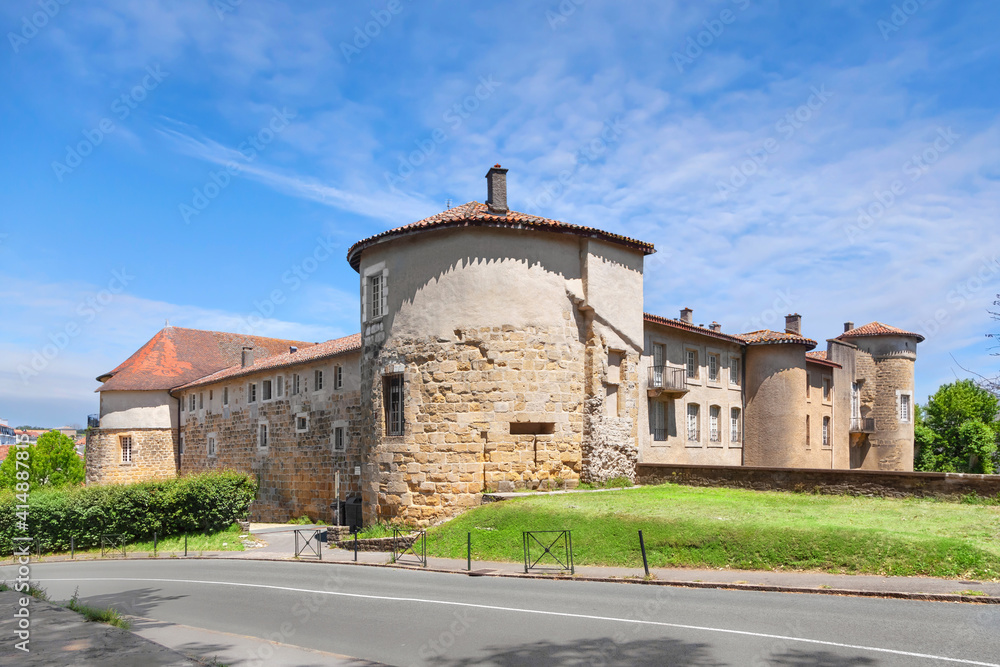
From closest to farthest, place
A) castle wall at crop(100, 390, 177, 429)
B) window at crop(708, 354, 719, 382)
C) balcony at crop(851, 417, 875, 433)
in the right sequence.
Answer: window at crop(708, 354, 719, 382)
balcony at crop(851, 417, 875, 433)
castle wall at crop(100, 390, 177, 429)

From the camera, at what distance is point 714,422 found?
32875mm

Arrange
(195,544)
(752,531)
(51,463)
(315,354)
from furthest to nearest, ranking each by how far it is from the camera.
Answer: (51,463)
(315,354)
(195,544)
(752,531)

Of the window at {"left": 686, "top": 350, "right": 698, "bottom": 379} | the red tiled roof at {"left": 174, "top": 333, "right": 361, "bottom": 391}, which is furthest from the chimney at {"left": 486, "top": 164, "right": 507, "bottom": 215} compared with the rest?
the window at {"left": 686, "top": 350, "right": 698, "bottom": 379}

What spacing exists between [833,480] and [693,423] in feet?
39.5

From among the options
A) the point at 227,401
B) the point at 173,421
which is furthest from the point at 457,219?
the point at 173,421

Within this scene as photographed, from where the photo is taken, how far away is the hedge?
2391 cm

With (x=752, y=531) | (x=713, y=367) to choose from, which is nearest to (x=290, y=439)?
(x=713, y=367)

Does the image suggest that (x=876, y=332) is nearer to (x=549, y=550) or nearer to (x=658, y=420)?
(x=658, y=420)

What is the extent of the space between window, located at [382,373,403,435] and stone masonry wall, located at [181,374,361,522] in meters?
6.73

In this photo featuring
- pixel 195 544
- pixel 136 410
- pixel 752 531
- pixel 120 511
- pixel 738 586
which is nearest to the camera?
pixel 738 586

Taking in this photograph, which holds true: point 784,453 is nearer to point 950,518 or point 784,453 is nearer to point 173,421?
point 950,518

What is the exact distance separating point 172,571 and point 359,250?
10.6m

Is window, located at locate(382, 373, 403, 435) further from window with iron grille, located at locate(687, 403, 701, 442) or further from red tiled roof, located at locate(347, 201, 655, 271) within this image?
window with iron grille, located at locate(687, 403, 701, 442)

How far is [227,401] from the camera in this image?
40.0 metres
